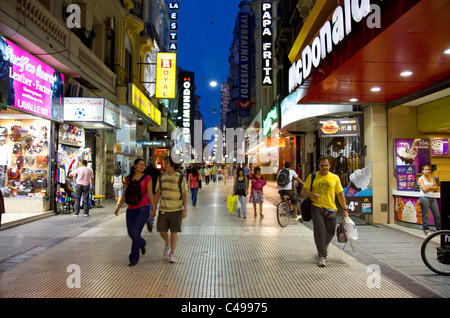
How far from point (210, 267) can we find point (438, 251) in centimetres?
372

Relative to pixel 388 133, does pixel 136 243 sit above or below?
below

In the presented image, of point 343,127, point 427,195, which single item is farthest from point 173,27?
point 427,195

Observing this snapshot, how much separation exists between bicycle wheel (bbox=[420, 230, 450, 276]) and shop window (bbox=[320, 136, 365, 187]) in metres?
5.31

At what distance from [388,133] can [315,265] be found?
5937 millimetres

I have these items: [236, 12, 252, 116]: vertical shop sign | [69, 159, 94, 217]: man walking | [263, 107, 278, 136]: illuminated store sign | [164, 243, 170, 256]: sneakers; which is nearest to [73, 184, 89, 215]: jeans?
[69, 159, 94, 217]: man walking

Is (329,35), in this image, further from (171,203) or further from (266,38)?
(266,38)

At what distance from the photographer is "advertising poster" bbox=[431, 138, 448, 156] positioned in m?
10.2

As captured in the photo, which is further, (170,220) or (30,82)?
(30,82)

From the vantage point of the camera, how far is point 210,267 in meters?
5.63

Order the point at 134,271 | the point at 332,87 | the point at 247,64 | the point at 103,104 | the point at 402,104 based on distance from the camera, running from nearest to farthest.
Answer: the point at 134,271 → the point at 332,87 → the point at 402,104 → the point at 103,104 → the point at 247,64

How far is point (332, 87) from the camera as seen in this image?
27.4ft

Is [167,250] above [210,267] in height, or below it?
above

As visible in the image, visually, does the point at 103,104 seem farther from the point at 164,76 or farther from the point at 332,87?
the point at 164,76
